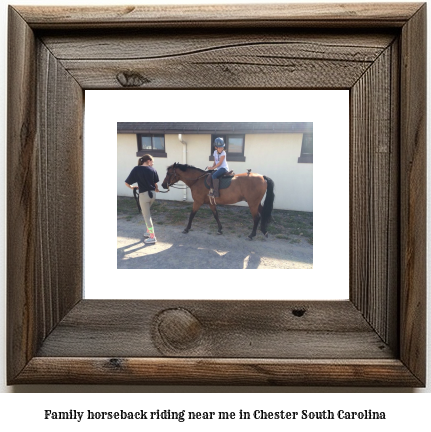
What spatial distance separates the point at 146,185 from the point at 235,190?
0.14 m

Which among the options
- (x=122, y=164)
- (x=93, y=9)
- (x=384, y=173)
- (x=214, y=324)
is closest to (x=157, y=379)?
(x=214, y=324)

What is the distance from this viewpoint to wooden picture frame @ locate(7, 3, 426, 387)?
529 millimetres

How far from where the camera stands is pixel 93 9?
537 mm

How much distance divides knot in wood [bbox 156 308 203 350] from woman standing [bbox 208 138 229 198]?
200 mm

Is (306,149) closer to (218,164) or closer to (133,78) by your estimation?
(218,164)

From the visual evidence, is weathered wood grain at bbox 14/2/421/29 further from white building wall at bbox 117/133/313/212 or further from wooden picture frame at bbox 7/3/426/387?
white building wall at bbox 117/133/313/212

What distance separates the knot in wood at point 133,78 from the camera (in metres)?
0.55

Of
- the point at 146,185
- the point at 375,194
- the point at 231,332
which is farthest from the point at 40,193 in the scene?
the point at 375,194

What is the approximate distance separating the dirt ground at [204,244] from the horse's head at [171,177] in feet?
0.10

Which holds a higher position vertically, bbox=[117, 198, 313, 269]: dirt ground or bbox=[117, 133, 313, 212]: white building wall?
bbox=[117, 133, 313, 212]: white building wall

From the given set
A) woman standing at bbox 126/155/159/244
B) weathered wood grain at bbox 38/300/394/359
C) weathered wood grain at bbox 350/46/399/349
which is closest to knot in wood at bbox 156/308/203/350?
weathered wood grain at bbox 38/300/394/359

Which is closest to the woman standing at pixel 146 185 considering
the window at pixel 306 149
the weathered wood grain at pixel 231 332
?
the weathered wood grain at pixel 231 332

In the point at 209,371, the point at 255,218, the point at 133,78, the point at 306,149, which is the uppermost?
the point at 133,78

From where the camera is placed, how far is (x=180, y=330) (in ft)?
1.78
